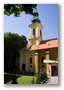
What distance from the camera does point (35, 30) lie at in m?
4.99

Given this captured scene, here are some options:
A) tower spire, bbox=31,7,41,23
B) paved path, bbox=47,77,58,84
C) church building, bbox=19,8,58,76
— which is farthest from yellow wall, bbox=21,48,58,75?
tower spire, bbox=31,7,41,23

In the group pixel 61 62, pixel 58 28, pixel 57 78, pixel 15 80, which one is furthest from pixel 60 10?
pixel 15 80

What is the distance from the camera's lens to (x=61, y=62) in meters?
4.70

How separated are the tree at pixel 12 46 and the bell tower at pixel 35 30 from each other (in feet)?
0.56

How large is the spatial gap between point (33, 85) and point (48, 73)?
0.40 metres

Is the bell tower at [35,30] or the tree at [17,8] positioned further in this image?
the bell tower at [35,30]

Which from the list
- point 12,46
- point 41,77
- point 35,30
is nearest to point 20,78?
point 41,77

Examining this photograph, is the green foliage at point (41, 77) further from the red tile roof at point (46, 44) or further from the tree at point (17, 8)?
the tree at point (17, 8)

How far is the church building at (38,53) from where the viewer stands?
188 inches

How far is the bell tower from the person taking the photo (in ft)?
15.9

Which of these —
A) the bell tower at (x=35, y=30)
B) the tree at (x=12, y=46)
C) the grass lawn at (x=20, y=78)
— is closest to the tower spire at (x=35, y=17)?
the bell tower at (x=35, y=30)

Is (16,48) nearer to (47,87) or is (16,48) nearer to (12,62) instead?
(12,62)

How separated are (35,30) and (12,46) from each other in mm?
594

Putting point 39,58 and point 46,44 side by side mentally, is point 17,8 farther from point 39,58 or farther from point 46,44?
point 39,58
